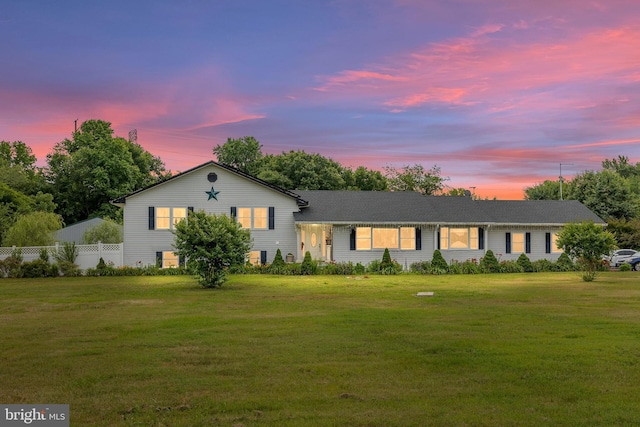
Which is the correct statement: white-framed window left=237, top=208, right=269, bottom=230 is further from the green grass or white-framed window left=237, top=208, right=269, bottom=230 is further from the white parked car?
the white parked car

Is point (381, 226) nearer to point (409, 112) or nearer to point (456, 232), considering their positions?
point (456, 232)

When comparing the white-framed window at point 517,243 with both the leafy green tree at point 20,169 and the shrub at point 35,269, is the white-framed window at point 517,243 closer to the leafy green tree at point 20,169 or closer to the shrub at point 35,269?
the shrub at point 35,269

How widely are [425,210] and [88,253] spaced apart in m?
21.7

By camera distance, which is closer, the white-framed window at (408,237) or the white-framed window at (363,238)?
the white-framed window at (363,238)

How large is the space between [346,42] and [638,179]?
79.7 m

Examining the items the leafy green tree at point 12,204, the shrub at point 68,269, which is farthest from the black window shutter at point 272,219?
the leafy green tree at point 12,204

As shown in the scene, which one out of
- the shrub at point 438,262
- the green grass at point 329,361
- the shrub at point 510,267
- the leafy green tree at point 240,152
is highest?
the leafy green tree at point 240,152

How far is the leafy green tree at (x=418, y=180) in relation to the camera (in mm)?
74438

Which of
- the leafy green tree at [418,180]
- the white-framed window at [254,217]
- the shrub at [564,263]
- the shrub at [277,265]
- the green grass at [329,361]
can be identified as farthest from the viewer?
the leafy green tree at [418,180]

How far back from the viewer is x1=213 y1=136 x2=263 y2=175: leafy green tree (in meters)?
72.9

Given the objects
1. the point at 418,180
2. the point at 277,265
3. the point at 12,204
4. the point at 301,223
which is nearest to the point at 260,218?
the point at 301,223

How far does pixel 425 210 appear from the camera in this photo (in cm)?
3994

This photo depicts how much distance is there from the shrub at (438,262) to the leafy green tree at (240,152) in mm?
40435

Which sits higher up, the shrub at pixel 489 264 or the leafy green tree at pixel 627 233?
the leafy green tree at pixel 627 233
